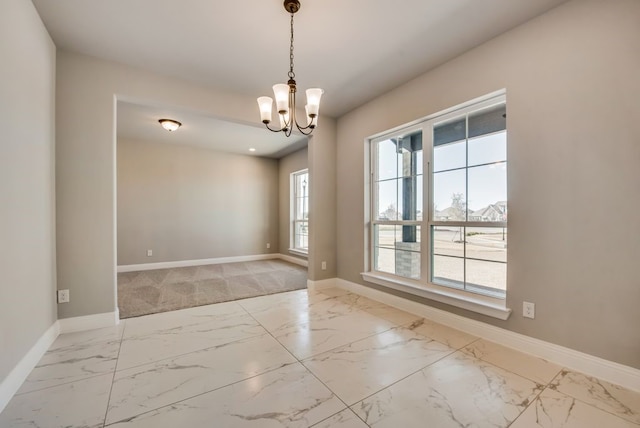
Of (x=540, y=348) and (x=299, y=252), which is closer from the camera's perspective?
(x=540, y=348)

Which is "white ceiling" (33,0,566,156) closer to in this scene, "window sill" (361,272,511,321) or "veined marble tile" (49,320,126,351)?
"window sill" (361,272,511,321)

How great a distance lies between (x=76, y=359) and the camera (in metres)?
2.03

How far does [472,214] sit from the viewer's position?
2.57m

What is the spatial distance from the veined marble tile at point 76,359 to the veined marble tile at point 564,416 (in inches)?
104

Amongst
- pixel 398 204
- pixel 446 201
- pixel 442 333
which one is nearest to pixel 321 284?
pixel 398 204

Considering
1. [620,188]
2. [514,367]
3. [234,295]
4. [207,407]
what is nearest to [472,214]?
[620,188]

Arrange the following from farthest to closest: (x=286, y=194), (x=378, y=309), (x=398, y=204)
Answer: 1. (x=286, y=194)
2. (x=398, y=204)
3. (x=378, y=309)

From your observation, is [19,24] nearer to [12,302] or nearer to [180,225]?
[12,302]

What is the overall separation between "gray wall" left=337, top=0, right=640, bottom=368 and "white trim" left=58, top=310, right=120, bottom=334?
354 centimetres

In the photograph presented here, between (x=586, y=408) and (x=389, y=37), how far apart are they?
9.49 feet

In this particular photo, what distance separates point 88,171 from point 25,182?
759mm

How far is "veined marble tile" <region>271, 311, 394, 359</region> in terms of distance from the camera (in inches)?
87.1

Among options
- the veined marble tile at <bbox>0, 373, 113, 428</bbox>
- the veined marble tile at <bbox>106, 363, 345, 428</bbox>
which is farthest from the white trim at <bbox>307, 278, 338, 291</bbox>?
the veined marble tile at <bbox>0, 373, 113, 428</bbox>

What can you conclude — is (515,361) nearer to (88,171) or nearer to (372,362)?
(372,362)
